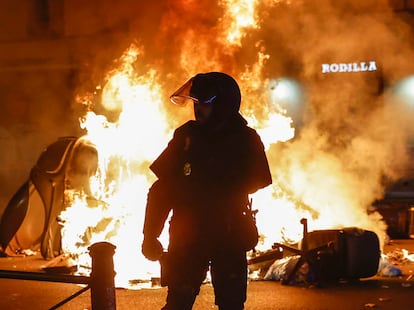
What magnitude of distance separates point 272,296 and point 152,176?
12.1ft

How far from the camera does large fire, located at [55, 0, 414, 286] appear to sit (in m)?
9.43

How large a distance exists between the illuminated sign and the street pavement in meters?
8.17

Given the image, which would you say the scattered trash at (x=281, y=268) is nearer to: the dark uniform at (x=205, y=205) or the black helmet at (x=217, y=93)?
the dark uniform at (x=205, y=205)

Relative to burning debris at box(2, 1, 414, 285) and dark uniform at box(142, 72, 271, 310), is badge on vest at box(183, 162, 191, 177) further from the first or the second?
burning debris at box(2, 1, 414, 285)

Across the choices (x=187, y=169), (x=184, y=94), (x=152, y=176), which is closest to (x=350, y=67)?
(x=152, y=176)

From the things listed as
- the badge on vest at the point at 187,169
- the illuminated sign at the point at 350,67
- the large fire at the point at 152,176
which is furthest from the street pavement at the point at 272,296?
the illuminated sign at the point at 350,67

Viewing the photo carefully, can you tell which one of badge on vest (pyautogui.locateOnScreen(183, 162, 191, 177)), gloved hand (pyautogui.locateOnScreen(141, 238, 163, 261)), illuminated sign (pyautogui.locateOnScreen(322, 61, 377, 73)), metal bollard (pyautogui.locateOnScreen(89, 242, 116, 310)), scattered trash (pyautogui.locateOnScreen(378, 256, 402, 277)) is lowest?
scattered trash (pyautogui.locateOnScreen(378, 256, 402, 277))

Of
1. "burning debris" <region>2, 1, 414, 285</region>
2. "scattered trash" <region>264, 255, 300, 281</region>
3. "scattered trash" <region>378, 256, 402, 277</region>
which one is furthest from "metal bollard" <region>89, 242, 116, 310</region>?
"scattered trash" <region>378, 256, 402, 277</region>

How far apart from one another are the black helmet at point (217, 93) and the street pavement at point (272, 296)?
327 cm

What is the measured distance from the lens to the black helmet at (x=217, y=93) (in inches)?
151

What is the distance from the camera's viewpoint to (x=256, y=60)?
14523 mm

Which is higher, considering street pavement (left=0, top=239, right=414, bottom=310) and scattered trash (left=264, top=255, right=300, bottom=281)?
scattered trash (left=264, top=255, right=300, bottom=281)

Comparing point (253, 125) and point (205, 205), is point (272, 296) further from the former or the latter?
point (253, 125)

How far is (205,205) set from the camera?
12.4ft
